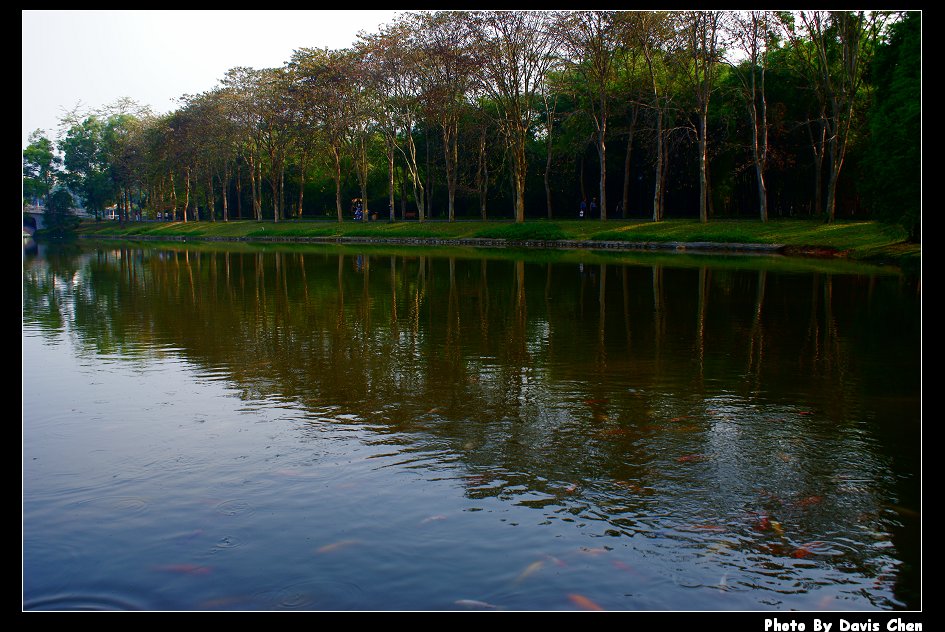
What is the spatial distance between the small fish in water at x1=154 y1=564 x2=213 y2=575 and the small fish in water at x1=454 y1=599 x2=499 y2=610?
1733 mm

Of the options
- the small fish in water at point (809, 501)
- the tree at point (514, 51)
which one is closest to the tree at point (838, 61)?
the tree at point (514, 51)

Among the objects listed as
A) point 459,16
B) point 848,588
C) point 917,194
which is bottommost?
point 848,588

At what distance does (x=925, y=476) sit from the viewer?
7.24 metres

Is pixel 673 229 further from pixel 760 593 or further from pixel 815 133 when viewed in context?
pixel 760 593

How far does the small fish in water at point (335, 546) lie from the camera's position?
5.78 m

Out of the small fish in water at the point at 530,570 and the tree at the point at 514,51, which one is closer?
the small fish in water at the point at 530,570

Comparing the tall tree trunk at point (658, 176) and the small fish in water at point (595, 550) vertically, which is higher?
the tall tree trunk at point (658, 176)

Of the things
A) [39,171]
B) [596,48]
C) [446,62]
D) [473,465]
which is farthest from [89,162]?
[473,465]

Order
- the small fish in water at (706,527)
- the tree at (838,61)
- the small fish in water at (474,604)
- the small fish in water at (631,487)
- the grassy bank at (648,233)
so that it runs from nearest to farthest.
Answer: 1. the small fish in water at (474,604)
2. the small fish in water at (706,527)
3. the small fish in water at (631,487)
4. the grassy bank at (648,233)
5. the tree at (838,61)

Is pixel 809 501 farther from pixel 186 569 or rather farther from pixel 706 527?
pixel 186 569

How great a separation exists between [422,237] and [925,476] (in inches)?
2092

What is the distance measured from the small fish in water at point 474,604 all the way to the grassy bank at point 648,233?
3014 centimetres

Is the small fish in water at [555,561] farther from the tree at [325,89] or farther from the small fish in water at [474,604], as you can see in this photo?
the tree at [325,89]

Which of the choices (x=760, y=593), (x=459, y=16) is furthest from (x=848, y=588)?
(x=459, y=16)
